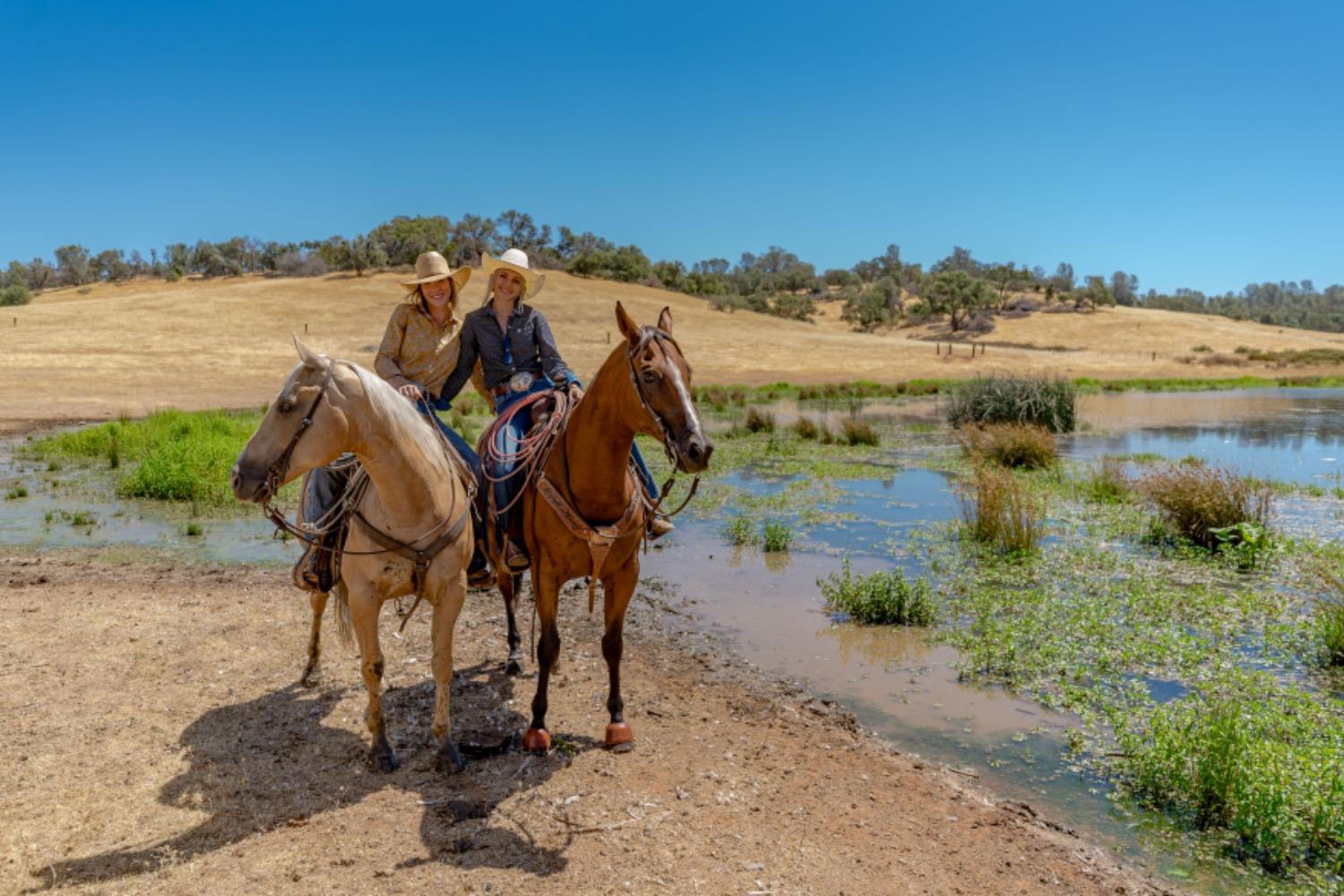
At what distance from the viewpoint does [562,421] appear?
17.0 feet

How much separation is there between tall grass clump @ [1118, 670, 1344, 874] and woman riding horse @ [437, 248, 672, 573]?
10.6ft

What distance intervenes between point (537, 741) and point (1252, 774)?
3.98 meters

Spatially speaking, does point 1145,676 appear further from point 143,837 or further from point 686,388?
point 143,837

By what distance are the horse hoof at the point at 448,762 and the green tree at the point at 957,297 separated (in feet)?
222

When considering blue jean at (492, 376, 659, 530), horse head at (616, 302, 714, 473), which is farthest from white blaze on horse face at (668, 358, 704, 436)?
blue jean at (492, 376, 659, 530)

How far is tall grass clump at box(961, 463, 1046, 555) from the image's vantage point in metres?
10.1

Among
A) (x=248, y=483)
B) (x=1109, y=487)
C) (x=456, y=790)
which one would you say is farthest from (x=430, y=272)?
(x=1109, y=487)

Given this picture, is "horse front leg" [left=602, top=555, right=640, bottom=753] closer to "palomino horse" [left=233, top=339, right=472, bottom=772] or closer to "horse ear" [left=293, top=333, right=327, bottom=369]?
"palomino horse" [left=233, top=339, right=472, bottom=772]

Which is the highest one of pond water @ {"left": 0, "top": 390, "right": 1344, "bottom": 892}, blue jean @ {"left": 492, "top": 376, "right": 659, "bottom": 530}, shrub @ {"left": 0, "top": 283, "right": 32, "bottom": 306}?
shrub @ {"left": 0, "top": 283, "right": 32, "bottom": 306}

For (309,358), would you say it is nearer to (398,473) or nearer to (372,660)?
(398,473)

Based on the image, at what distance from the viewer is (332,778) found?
15.5 feet

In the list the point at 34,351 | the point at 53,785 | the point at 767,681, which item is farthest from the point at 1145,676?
the point at 34,351

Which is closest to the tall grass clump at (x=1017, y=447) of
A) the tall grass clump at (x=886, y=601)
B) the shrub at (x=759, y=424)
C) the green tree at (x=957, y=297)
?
the shrub at (x=759, y=424)

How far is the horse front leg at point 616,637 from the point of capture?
16.8 feet
